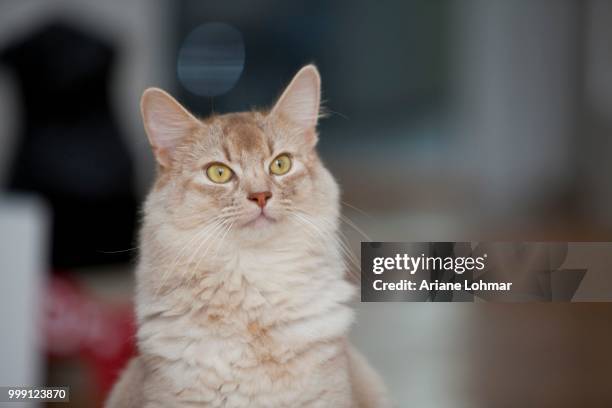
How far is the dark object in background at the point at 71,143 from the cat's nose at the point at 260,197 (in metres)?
0.54

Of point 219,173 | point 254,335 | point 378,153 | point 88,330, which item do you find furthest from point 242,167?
point 378,153

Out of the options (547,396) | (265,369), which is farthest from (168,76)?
(547,396)

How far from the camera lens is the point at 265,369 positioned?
77 centimetres

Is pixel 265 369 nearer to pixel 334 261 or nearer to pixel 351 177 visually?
pixel 334 261

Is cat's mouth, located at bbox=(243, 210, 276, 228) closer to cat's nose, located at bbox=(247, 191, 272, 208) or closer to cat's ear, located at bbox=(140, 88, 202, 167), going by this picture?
cat's nose, located at bbox=(247, 191, 272, 208)

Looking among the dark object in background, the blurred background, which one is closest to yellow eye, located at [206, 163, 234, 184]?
the blurred background

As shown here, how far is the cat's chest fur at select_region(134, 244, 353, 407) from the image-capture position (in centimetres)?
76

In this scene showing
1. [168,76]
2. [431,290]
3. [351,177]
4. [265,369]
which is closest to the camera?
[265,369]

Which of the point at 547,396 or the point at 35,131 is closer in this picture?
the point at 547,396

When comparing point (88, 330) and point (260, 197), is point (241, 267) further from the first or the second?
point (88, 330)

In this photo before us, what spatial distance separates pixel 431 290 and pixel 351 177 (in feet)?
2.04

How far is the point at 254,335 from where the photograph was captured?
0.79 meters

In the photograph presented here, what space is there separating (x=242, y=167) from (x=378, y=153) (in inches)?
36.6

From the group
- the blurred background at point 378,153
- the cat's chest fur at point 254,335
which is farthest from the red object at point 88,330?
the cat's chest fur at point 254,335
